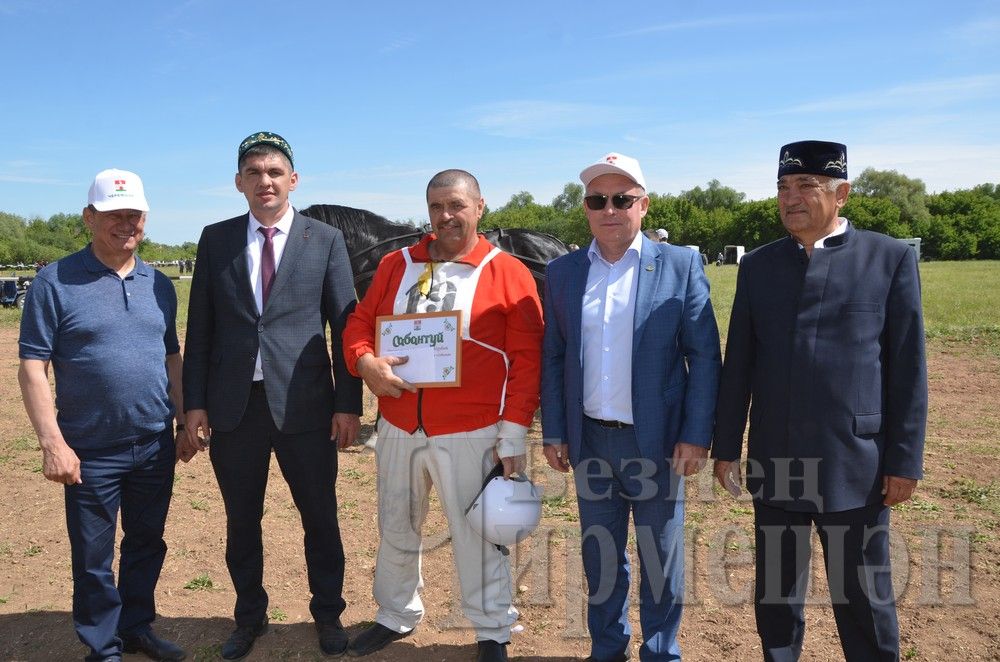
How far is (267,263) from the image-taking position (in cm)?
335

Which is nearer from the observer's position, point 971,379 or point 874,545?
point 874,545

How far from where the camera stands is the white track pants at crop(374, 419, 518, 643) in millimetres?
3188

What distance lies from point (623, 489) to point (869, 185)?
92.4 meters

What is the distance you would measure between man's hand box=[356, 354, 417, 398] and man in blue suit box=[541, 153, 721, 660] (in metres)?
0.62

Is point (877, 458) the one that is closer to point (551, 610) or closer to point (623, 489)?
point (623, 489)

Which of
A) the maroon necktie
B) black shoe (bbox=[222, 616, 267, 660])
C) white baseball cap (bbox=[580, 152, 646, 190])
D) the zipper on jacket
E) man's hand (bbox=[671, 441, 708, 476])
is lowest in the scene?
black shoe (bbox=[222, 616, 267, 660])

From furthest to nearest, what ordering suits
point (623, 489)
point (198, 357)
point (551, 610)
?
point (551, 610) < point (198, 357) < point (623, 489)

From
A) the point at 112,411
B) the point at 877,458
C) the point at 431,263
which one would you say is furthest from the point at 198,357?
the point at 877,458

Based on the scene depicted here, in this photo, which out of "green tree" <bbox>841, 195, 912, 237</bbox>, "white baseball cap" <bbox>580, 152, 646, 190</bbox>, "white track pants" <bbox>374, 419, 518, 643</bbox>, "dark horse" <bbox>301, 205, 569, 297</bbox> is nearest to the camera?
"white baseball cap" <bbox>580, 152, 646, 190</bbox>

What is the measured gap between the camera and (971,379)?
8891mm

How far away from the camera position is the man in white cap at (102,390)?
3.03 metres

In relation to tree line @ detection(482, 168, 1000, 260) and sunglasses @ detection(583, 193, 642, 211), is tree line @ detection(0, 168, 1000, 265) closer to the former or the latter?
tree line @ detection(482, 168, 1000, 260)

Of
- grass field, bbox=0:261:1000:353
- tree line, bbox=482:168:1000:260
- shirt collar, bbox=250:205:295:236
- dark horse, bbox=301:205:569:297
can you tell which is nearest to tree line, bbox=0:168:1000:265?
tree line, bbox=482:168:1000:260

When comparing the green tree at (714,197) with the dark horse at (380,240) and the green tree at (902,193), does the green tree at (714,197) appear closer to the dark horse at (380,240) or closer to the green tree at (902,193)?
the green tree at (902,193)
